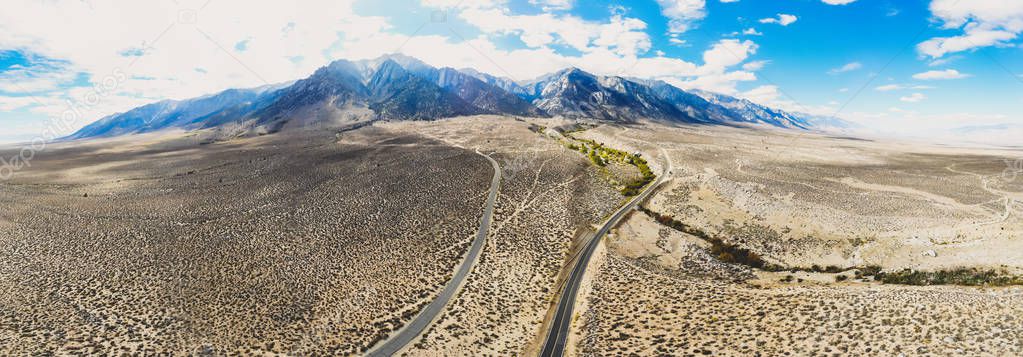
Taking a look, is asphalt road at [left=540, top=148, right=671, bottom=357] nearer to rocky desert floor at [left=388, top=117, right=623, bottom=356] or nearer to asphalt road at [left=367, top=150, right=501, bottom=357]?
rocky desert floor at [left=388, top=117, right=623, bottom=356]

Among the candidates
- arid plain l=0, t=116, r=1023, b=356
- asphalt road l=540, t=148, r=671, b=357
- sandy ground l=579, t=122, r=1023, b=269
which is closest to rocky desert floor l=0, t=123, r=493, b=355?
arid plain l=0, t=116, r=1023, b=356

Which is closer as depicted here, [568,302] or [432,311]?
[432,311]

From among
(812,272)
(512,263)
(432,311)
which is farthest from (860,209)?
(432,311)

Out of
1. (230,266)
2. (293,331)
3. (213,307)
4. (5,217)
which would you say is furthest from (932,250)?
(5,217)

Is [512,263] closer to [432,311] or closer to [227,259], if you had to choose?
[432,311]

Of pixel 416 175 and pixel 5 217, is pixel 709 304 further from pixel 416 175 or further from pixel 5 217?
pixel 5 217

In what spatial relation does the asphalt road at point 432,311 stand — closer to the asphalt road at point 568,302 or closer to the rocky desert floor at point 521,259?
the rocky desert floor at point 521,259

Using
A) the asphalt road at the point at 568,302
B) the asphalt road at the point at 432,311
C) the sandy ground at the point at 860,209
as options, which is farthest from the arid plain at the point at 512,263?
the asphalt road at the point at 568,302

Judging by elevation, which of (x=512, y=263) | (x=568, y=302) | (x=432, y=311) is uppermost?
(x=512, y=263)
